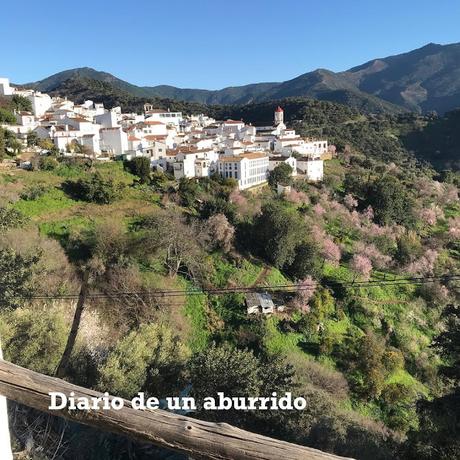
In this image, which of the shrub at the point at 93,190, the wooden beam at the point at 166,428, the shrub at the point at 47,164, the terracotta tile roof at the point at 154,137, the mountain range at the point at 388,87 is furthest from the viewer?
the mountain range at the point at 388,87

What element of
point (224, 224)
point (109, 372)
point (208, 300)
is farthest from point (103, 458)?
point (224, 224)

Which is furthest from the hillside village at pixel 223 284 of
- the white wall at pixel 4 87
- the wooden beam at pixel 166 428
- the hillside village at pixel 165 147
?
the white wall at pixel 4 87

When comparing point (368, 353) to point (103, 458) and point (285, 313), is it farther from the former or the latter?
point (103, 458)

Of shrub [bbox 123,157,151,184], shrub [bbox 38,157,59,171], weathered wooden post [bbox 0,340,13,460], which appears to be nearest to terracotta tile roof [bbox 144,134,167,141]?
shrub [bbox 123,157,151,184]

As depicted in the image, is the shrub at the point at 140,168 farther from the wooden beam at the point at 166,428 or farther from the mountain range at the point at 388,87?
the mountain range at the point at 388,87

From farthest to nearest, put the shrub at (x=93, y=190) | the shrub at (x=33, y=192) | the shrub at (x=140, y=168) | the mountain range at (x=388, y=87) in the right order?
the mountain range at (x=388, y=87) → the shrub at (x=140, y=168) → the shrub at (x=93, y=190) → the shrub at (x=33, y=192)

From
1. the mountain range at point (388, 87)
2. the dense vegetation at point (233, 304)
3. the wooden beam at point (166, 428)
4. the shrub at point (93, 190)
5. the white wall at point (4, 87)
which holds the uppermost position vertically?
the mountain range at point (388, 87)

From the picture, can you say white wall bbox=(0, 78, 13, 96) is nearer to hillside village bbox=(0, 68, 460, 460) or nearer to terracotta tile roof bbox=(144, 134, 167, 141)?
hillside village bbox=(0, 68, 460, 460)
